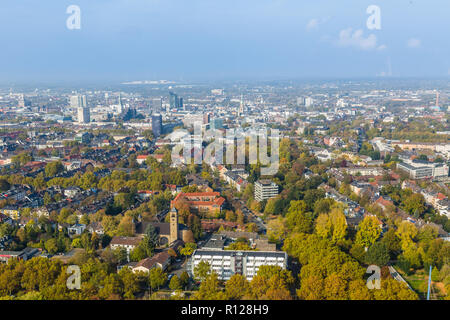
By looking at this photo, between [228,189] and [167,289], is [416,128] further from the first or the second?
[167,289]

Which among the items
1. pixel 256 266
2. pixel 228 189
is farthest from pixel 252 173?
pixel 256 266

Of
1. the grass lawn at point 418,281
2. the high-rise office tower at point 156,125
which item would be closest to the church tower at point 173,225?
the grass lawn at point 418,281

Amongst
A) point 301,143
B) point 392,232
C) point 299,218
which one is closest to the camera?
point 392,232

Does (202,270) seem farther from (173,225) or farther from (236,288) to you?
(173,225)

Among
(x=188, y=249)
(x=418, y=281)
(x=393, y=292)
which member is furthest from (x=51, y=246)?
(x=418, y=281)
